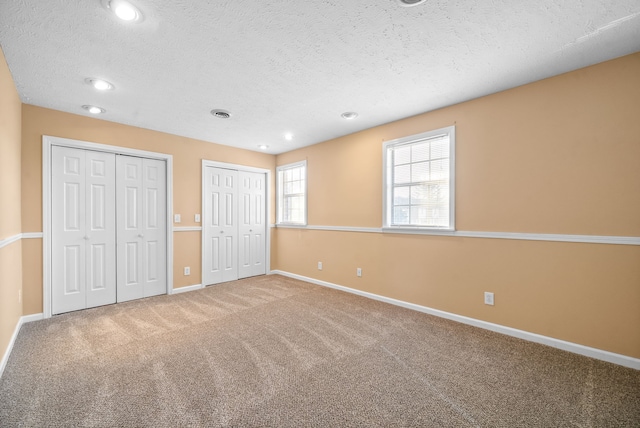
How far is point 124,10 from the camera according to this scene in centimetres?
171

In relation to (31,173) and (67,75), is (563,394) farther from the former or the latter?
(31,173)

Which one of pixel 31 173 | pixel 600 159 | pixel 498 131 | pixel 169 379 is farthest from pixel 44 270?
pixel 600 159

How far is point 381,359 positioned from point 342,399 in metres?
0.63

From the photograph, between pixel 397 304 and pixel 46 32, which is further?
pixel 397 304

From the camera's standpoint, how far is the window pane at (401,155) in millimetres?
3664

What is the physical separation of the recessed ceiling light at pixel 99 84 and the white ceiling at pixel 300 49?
9cm

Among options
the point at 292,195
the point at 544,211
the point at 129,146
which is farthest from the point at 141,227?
the point at 544,211

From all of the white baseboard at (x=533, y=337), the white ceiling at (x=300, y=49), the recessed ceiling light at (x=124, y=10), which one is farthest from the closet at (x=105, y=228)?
the white baseboard at (x=533, y=337)

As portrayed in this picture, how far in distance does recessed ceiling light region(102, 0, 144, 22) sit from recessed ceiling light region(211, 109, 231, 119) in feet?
5.20

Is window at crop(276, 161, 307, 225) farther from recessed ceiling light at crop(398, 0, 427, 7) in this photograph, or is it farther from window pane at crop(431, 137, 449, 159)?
recessed ceiling light at crop(398, 0, 427, 7)

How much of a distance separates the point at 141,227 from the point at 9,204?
1568mm

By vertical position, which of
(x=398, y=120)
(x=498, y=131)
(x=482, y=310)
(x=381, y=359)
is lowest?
(x=381, y=359)

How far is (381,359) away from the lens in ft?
7.64

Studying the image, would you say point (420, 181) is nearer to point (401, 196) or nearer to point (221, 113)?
point (401, 196)
